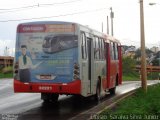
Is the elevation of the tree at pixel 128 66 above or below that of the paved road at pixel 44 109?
above

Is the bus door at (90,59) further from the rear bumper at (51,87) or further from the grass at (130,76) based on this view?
the grass at (130,76)

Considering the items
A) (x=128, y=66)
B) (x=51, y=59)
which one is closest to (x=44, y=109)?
(x=51, y=59)

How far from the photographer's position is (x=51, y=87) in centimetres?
1725

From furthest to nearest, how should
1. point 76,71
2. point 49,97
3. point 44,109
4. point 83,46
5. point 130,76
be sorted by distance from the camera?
point 130,76 → point 49,97 → point 83,46 → point 44,109 → point 76,71

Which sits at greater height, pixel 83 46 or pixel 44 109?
pixel 83 46

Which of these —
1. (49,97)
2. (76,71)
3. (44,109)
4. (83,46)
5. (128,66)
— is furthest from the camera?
(128,66)

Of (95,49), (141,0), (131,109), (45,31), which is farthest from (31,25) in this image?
(141,0)

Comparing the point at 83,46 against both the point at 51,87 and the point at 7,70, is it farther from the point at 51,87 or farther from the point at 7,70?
the point at 7,70

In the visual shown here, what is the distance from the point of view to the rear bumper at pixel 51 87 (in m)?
17.1

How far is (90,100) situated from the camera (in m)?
21.7

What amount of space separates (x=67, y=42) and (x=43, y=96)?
3.51m

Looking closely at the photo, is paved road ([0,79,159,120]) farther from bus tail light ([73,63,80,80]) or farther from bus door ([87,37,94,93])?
bus tail light ([73,63,80,80])

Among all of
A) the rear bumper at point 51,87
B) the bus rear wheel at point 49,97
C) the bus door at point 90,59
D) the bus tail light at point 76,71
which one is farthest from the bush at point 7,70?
the bus tail light at point 76,71

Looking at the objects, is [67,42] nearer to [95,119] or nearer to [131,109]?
[131,109]
